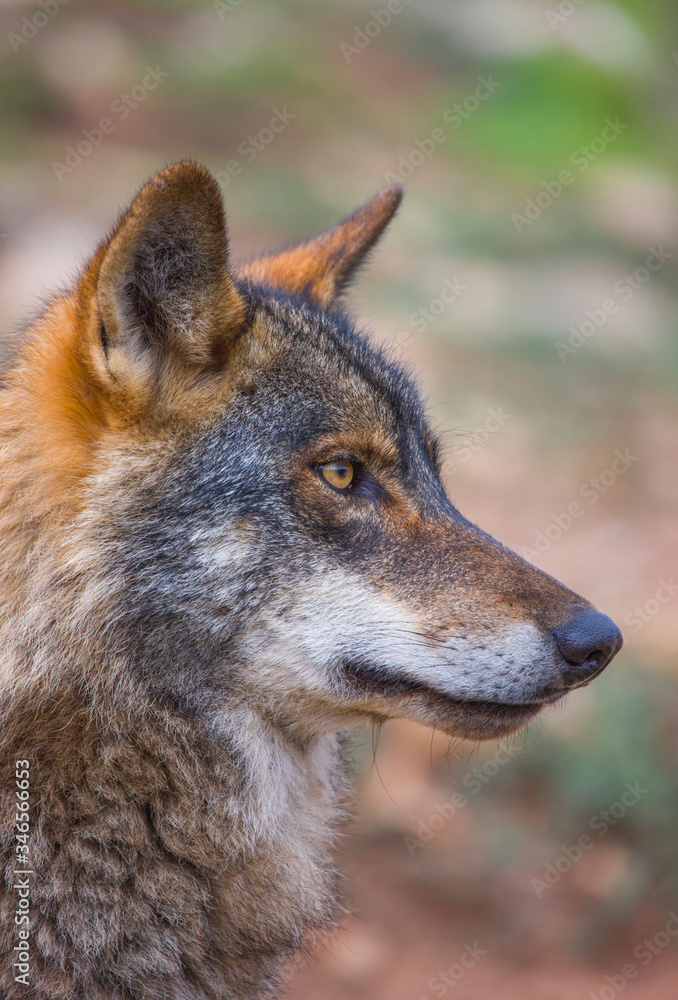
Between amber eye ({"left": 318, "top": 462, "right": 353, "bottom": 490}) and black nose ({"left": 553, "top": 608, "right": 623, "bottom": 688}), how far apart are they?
84cm

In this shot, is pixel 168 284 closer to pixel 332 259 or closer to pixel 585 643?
pixel 332 259

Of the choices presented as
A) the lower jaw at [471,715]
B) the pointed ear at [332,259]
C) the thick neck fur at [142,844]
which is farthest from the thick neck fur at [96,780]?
the pointed ear at [332,259]

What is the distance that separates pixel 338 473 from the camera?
324cm

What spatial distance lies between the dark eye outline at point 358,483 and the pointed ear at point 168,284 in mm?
498

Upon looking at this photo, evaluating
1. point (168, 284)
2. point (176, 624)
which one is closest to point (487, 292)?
point (168, 284)

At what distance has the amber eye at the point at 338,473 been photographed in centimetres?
321

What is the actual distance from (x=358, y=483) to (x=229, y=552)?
542 mm

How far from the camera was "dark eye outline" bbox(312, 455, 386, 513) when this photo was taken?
3.21m

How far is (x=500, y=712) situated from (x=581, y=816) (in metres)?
4.11

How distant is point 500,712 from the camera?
3146mm

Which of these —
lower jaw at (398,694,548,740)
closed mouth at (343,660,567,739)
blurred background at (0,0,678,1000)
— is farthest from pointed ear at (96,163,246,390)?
lower jaw at (398,694,548,740)

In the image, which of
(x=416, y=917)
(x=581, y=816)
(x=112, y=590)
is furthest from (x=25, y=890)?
(x=581, y=816)

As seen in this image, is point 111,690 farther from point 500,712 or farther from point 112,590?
point 500,712

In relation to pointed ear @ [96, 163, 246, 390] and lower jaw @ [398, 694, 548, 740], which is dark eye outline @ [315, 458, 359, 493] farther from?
lower jaw @ [398, 694, 548, 740]
